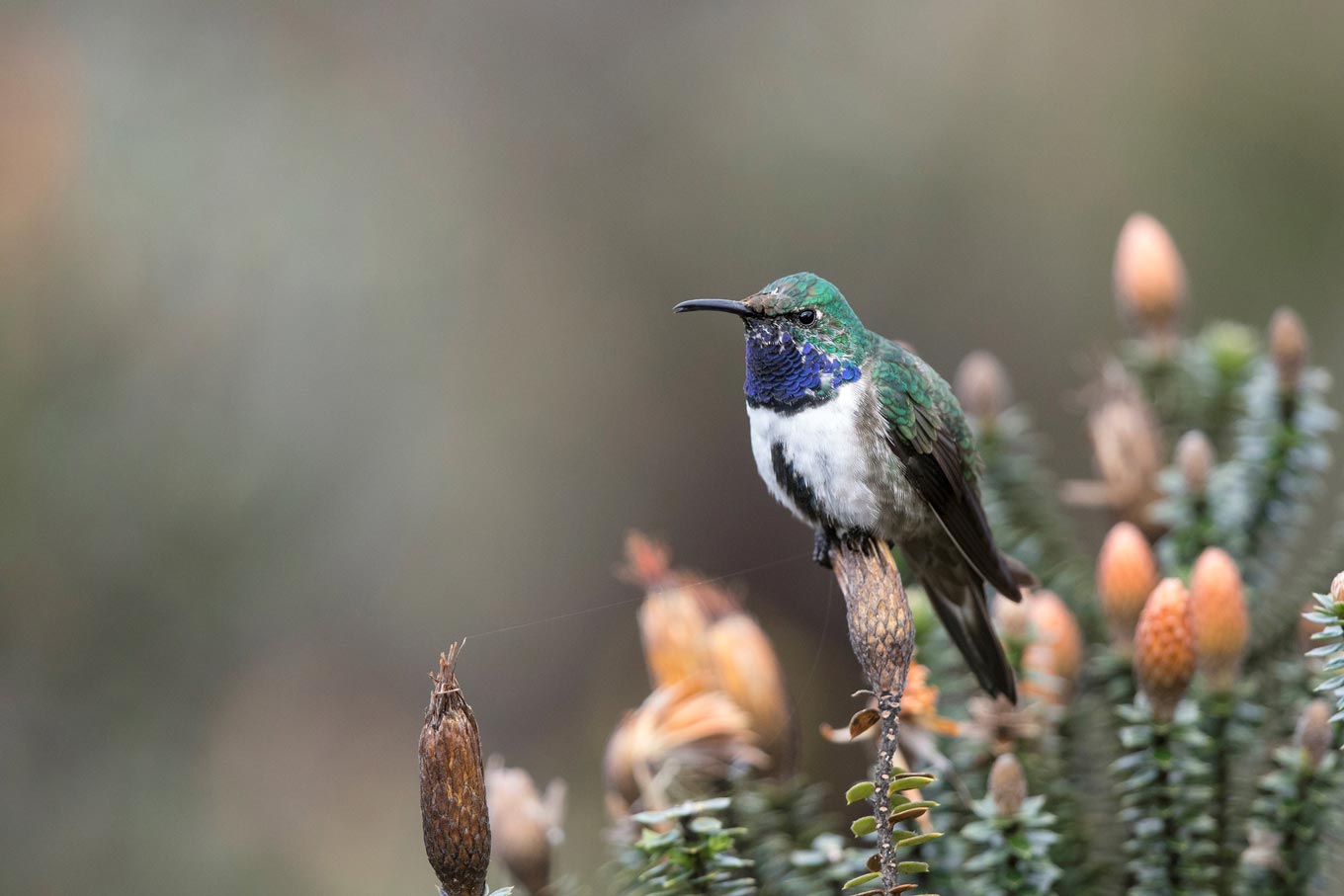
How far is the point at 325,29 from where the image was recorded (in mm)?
5164

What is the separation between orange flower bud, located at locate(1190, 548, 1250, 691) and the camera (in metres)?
1.81

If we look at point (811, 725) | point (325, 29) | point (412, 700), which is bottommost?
point (811, 725)

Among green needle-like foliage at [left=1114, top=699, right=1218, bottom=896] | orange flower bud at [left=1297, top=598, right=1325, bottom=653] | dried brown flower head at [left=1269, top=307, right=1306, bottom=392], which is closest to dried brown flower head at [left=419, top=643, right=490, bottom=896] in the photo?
green needle-like foliage at [left=1114, top=699, right=1218, bottom=896]

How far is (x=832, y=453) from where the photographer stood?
175 cm

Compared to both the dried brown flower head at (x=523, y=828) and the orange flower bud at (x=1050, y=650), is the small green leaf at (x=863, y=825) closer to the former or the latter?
the dried brown flower head at (x=523, y=828)

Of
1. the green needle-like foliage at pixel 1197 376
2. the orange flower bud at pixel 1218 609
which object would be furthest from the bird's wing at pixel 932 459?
the green needle-like foliage at pixel 1197 376

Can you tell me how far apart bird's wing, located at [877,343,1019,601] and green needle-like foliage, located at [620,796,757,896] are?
46cm

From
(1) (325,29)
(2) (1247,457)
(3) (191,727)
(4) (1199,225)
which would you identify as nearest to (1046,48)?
(4) (1199,225)

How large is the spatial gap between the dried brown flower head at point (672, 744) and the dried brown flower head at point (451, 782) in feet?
1.67

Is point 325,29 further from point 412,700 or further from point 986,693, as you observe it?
point 986,693

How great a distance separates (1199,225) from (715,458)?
1836 mm

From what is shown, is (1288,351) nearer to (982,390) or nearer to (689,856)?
(982,390)

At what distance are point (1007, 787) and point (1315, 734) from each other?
1.36 ft

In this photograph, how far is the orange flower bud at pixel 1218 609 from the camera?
1.81 m
